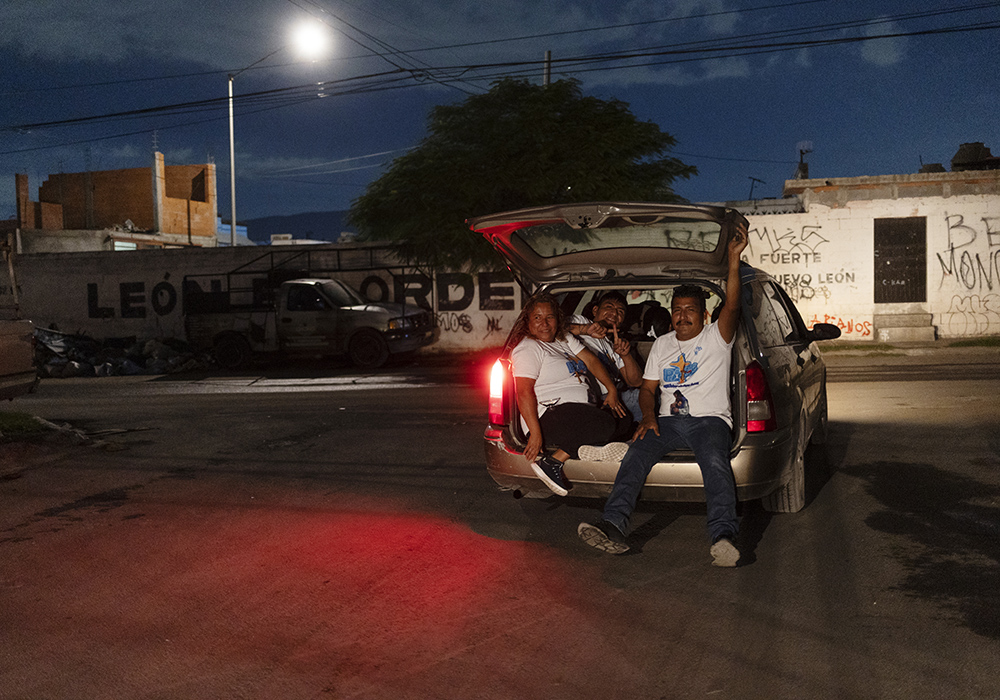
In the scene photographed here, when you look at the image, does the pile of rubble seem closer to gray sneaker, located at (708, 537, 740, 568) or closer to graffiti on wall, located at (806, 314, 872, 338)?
graffiti on wall, located at (806, 314, 872, 338)

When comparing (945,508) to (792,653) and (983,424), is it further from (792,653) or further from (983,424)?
(983,424)

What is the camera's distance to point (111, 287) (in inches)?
1015

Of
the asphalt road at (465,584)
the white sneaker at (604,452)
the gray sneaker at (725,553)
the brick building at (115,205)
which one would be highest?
the brick building at (115,205)

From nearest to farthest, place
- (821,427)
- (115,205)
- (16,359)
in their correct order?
1. (821,427)
2. (16,359)
3. (115,205)

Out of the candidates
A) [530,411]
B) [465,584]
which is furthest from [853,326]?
[465,584]

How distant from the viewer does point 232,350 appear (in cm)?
2016

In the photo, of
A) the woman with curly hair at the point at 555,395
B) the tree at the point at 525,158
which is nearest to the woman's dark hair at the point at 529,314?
the woman with curly hair at the point at 555,395

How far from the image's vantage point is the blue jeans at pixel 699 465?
189 inches

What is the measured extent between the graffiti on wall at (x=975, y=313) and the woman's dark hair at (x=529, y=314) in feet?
58.6

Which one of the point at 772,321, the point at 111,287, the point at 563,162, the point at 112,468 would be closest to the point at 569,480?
the point at 772,321

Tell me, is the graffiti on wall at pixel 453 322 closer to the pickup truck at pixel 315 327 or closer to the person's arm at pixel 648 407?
the pickup truck at pixel 315 327

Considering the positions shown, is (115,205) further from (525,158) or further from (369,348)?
(525,158)

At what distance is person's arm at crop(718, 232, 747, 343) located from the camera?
199 inches

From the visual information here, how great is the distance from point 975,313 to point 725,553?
18722mm
